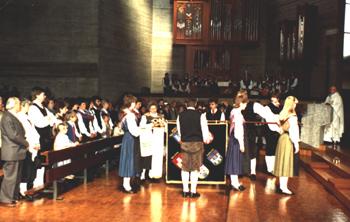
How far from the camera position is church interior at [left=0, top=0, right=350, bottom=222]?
26.3 feet

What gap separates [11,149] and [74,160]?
1479mm

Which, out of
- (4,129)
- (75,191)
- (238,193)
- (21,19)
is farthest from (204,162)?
(21,19)

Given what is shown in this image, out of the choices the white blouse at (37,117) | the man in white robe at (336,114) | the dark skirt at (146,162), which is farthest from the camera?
the man in white robe at (336,114)

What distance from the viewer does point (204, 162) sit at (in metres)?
9.41

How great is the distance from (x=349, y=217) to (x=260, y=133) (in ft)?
13.9

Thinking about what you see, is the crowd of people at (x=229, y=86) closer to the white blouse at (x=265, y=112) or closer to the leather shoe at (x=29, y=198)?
the white blouse at (x=265, y=112)

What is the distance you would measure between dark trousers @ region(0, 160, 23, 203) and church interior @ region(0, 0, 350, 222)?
31 millimetres

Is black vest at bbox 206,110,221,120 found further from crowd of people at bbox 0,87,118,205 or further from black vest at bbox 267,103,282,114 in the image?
crowd of people at bbox 0,87,118,205

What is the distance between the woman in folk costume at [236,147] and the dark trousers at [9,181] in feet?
12.0

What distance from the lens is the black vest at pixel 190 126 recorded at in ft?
27.8

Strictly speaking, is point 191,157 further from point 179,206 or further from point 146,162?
point 146,162

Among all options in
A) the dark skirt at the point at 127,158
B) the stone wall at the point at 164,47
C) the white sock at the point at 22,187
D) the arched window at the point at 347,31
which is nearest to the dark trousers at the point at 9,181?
the white sock at the point at 22,187

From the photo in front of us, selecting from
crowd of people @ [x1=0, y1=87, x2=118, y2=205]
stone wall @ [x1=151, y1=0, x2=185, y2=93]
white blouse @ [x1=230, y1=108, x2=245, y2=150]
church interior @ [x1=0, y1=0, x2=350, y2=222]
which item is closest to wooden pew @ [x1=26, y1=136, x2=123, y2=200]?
→ church interior @ [x1=0, y1=0, x2=350, y2=222]

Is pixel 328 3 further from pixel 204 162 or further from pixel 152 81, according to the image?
pixel 204 162
